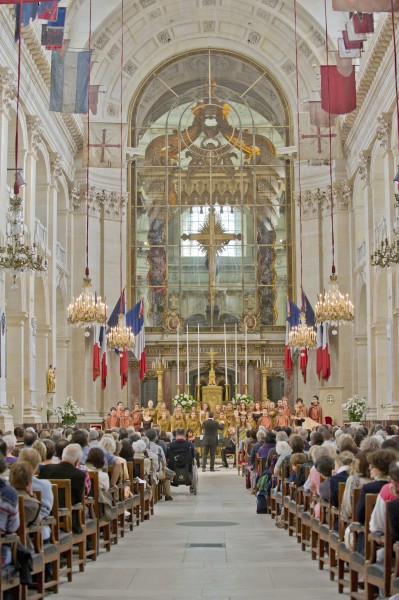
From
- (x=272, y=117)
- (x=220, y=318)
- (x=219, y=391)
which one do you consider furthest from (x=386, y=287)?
(x=272, y=117)

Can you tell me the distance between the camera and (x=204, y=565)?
10.5 m

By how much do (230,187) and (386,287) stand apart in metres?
10.6

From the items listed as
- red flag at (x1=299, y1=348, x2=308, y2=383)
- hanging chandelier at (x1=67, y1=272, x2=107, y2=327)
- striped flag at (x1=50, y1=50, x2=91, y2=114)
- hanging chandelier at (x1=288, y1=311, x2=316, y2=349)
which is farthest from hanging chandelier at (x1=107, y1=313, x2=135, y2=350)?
red flag at (x1=299, y1=348, x2=308, y2=383)

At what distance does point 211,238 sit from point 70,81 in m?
13.7

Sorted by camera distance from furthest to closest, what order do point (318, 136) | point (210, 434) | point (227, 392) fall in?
point (227, 392) < point (318, 136) < point (210, 434)

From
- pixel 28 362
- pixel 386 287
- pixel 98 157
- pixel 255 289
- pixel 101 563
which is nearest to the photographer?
pixel 101 563

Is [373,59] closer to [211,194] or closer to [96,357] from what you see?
[211,194]

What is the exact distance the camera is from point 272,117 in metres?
38.4

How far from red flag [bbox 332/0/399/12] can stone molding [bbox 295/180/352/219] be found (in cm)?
1656

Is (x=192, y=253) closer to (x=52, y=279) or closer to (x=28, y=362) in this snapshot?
(x=52, y=279)

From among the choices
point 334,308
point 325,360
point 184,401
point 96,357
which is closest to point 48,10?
point 334,308

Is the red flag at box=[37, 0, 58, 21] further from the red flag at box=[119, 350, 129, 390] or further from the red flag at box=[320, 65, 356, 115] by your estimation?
the red flag at box=[119, 350, 129, 390]

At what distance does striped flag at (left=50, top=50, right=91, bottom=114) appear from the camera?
79.8ft

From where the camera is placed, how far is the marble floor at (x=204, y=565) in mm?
8820
